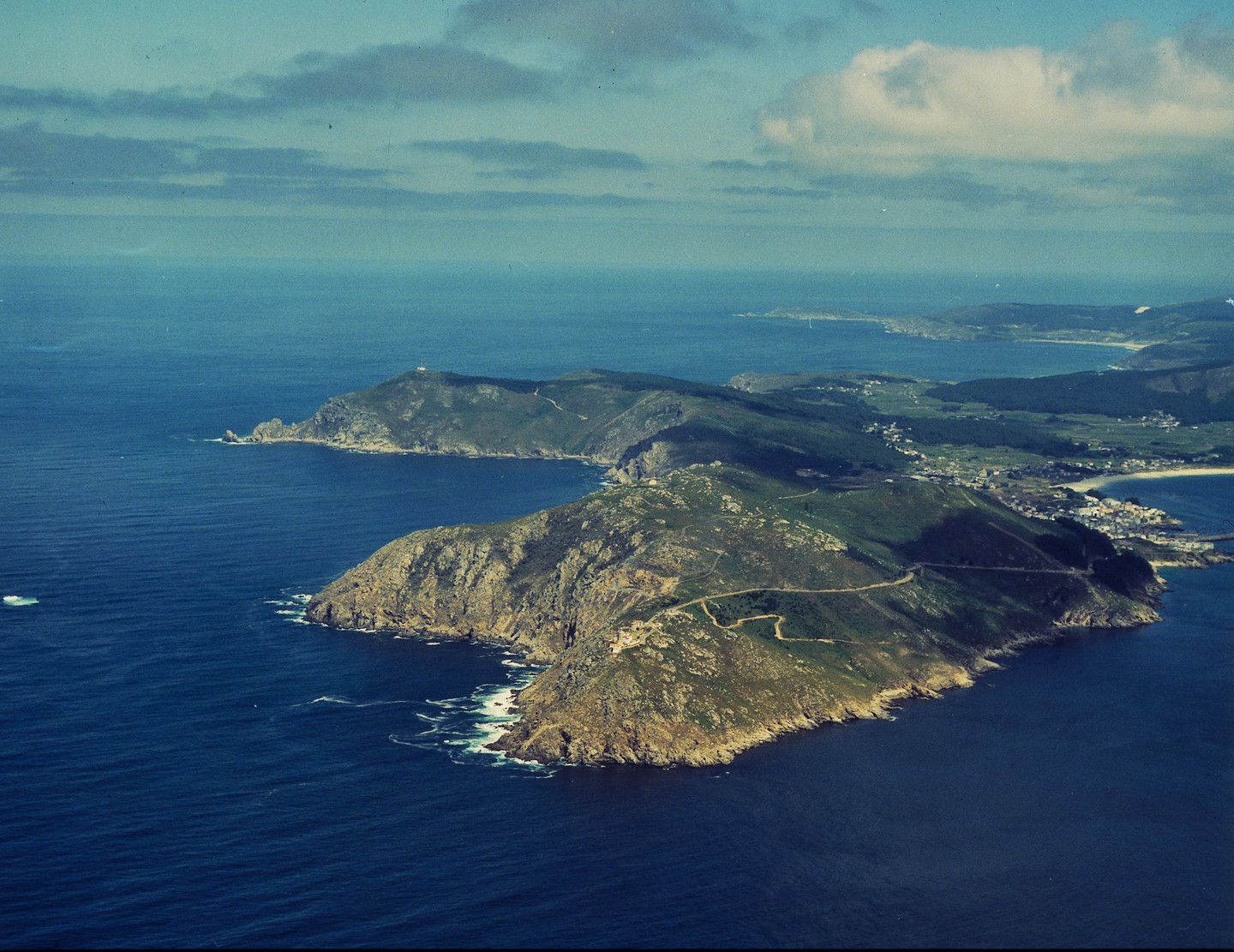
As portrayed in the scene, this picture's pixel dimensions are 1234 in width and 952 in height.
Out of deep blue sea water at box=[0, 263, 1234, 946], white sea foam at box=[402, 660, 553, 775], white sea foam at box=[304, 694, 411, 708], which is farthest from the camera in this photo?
white sea foam at box=[304, 694, 411, 708]

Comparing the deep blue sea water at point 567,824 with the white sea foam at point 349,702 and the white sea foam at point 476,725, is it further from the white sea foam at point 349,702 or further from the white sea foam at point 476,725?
the white sea foam at point 476,725

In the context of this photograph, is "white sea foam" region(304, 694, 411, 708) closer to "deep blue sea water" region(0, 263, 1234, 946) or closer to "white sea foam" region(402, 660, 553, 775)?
"deep blue sea water" region(0, 263, 1234, 946)

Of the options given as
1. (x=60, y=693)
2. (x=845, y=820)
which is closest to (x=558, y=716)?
(x=845, y=820)

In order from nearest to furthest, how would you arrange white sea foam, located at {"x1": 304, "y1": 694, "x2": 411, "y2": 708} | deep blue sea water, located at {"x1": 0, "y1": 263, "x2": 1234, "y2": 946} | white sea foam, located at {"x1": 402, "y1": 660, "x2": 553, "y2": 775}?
deep blue sea water, located at {"x1": 0, "y1": 263, "x2": 1234, "y2": 946}, white sea foam, located at {"x1": 402, "y1": 660, "x2": 553, "y2": 775}, white sea foam, located at {"x1": 304, "y1": 694, "x2": 411, "y2": 708}

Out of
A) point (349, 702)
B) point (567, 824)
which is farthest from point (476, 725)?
point (567, 824)

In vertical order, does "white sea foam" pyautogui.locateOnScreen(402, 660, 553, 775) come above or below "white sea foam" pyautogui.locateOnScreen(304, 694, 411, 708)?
below

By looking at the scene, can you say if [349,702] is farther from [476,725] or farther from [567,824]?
[567,824]

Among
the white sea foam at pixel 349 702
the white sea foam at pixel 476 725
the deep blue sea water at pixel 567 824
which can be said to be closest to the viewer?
the deep blue sea water at pixel 567 824

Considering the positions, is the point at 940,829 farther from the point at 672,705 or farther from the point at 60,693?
the point at 60,693

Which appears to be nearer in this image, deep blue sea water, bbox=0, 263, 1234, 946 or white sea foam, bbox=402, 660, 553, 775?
deep blue sea water, bbox=0, 263, 1234, 946

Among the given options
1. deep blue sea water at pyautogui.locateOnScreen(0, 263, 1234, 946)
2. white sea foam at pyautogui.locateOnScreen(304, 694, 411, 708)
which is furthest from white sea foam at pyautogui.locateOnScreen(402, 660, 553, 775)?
white sea foam at pyautogui.locateOnScreen(304, 694, 411, 708)

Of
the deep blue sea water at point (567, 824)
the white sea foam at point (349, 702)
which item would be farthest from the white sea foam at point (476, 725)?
the white sea foam at point (349, 702)
